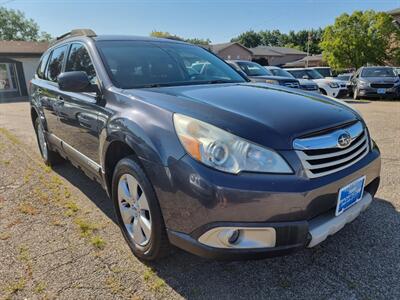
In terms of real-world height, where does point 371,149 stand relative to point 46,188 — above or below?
above

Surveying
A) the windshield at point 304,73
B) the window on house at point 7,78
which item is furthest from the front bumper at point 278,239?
the window on house at point 7,78

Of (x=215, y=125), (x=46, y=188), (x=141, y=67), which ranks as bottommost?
(x=46, y=188)

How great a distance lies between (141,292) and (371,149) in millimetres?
2052

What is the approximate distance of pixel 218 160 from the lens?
1.99 m

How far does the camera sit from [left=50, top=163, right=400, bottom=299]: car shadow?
2.29 meters

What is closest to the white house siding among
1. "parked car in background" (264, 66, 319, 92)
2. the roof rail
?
"parked car in background" (264, 66, 319, 92)

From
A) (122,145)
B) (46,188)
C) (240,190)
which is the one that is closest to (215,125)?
(240,190)

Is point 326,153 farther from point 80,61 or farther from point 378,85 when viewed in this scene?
point 378,85

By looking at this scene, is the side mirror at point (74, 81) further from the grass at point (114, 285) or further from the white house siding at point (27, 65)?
the white house siding at point (27, 65)

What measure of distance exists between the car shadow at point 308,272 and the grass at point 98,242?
0.57 meters

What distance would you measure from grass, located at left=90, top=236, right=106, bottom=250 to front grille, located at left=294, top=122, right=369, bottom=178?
187 cm

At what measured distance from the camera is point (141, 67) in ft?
10.5

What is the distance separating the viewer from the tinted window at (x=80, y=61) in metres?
3.21

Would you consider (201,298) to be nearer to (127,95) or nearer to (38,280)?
(38,280)
